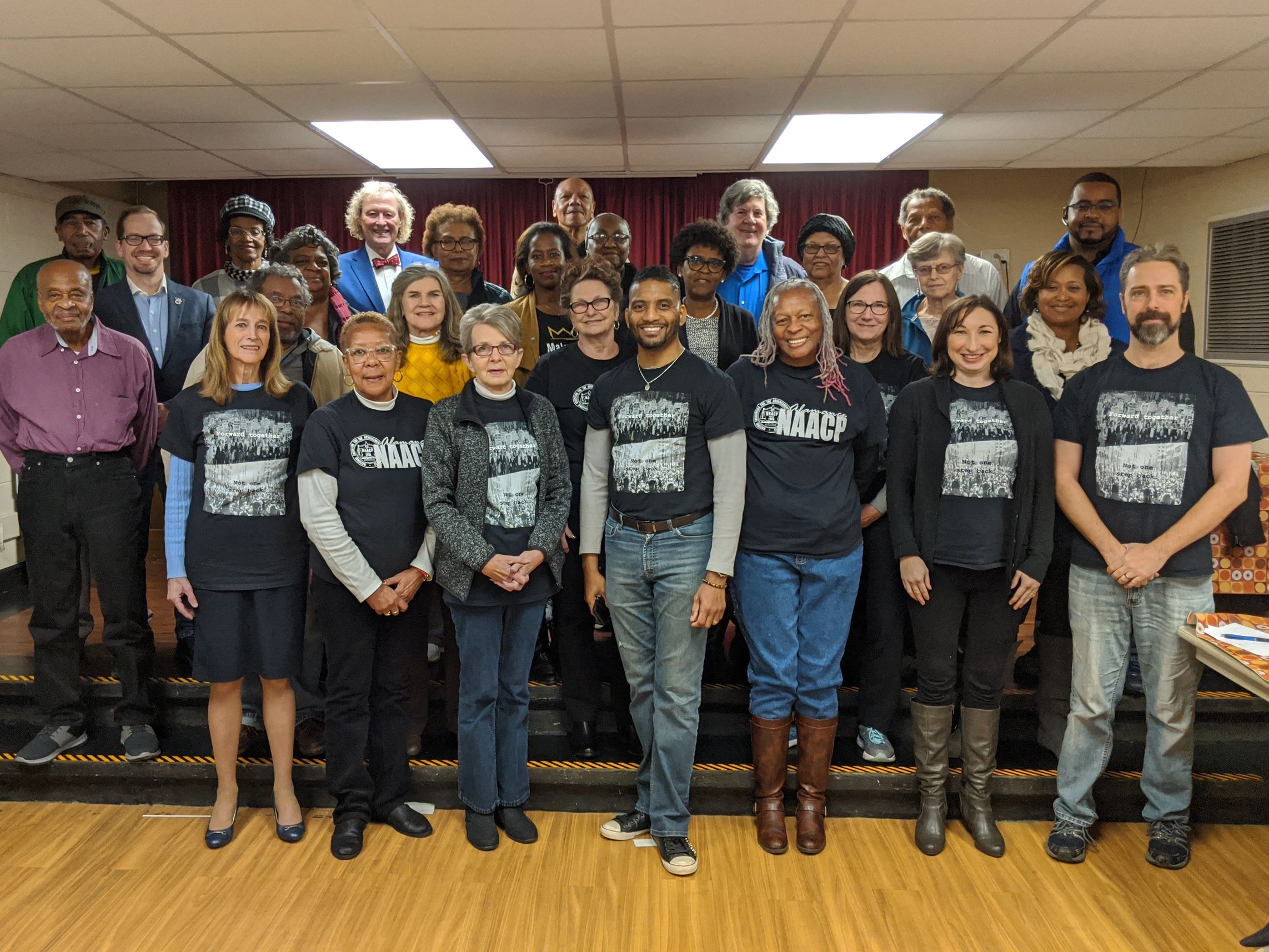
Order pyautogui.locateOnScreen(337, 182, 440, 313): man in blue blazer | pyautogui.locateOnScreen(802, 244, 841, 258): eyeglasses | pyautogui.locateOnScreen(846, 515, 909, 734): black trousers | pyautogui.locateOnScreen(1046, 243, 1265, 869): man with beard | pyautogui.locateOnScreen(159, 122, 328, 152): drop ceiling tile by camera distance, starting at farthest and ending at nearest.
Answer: pyautogui.locateOnScreen(159, 122, 328, 152): drop ceiling tile → pyautogui.locateOnScreen(337, 182, 440, 313): man in blue blazer → pyautogui.locateOnScreen(802, 244, 841, 258): eyeglasses → pyautogui.locateOnScreen(846, 515, 909, 734): black trousers → pyautogui.locateOnScreen(1046, 243, 1265, 869): man with beard

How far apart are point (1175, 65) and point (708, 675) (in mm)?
3127

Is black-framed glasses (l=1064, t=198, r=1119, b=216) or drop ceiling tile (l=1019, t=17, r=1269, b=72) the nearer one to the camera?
drop ceiling tile (l=1019, t=17, r=1269, b=72)

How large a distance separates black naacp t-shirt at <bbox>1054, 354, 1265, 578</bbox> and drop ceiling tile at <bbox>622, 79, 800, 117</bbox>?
6.89 ft

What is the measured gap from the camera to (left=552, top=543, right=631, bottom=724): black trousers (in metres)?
2.86

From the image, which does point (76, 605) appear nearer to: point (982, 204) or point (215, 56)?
point (215, 56)

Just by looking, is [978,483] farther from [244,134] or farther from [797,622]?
[244,134]

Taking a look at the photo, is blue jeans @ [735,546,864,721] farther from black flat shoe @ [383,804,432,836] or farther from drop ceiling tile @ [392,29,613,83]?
drop ceiling tile @ [392,29,613,83]

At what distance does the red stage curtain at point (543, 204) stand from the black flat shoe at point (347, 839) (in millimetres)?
5022

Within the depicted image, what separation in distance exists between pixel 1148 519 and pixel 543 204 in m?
5.47

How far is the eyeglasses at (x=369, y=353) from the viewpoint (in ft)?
8.22

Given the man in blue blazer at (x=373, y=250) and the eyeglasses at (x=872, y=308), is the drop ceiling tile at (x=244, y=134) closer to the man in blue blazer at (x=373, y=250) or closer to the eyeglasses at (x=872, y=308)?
the man in blue blazer at (x=373, y=250)

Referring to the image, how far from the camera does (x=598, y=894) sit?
2.45 m

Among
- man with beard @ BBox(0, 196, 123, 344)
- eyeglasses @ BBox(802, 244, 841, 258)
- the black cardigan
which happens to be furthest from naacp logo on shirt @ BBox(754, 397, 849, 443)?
man with beard @ BBox(0, 196, 123, 344)

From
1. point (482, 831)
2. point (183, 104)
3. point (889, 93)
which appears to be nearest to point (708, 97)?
point (889, 93)
